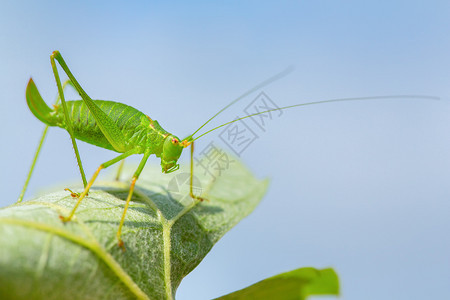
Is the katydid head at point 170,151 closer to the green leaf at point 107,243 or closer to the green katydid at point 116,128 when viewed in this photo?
the green katydid at point 116,128

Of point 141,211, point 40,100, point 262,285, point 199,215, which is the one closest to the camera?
point 262,285

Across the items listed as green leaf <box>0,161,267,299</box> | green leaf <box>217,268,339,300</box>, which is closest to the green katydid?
green leaf <box>0,161,267,299</box>

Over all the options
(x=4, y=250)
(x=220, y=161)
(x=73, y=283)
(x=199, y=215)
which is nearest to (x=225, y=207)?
(x=199, y=215)

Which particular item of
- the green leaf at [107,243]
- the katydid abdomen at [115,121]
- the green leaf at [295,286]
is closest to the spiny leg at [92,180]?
the green leaf at [107,243]

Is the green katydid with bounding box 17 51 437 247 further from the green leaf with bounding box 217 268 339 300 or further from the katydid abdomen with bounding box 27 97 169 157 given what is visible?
the green leaf with bounding box 217 268 339 300

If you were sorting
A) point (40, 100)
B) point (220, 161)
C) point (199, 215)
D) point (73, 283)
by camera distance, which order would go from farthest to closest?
1. point (220, 161)
2. point (40, 100)
3. point (199, 215)
4. point (73, 283)

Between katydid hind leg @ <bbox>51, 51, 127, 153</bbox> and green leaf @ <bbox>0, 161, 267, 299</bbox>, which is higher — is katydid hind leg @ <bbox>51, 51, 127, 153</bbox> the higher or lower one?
the higher one

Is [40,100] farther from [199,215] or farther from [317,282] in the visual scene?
[317,282]
